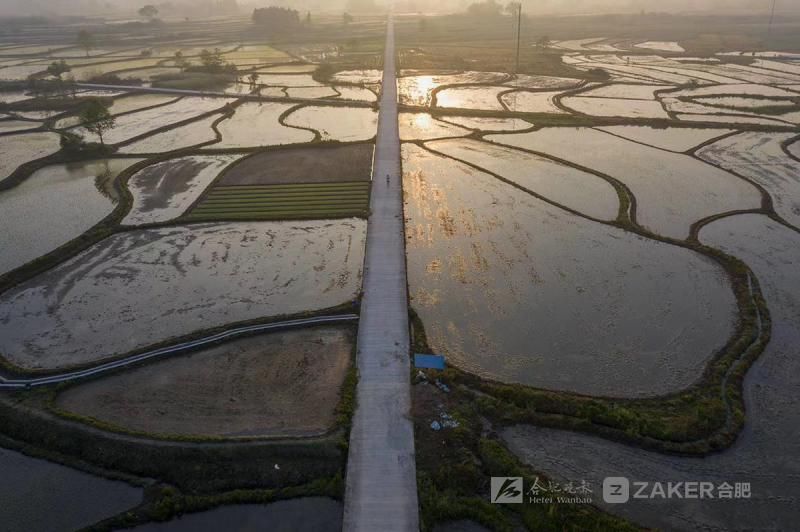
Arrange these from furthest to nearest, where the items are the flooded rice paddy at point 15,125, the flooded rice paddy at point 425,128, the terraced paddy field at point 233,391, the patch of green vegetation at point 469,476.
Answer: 1. the flooded rice paddy at point 15,125
2. the flooded rice paddy at point 425,128
3. the terraced paddy field at point 233,391
4. the patch of green vegetation at point 469,476

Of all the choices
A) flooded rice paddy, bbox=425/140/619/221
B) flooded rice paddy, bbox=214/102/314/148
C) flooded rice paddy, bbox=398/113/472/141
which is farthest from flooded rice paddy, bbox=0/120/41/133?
flooded rice paddy, bbox=425/140/619/221

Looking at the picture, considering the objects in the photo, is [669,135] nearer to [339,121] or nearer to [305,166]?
[339,121]

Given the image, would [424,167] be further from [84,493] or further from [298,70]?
Result: [298,70]

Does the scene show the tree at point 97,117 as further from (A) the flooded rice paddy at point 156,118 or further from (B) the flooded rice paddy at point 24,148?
(B) the flooded rice paddy at point 24,148

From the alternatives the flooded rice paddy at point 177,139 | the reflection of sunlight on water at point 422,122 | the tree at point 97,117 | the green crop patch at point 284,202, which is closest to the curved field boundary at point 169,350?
the green crop patch at point 284,202

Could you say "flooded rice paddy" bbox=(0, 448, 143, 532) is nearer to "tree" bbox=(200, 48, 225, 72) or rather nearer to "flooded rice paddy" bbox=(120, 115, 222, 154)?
"flooded rice paddy" bbox=(120, 115, 222, 154)

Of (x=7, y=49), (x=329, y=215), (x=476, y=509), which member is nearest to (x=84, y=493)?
(x=476, y=509)
